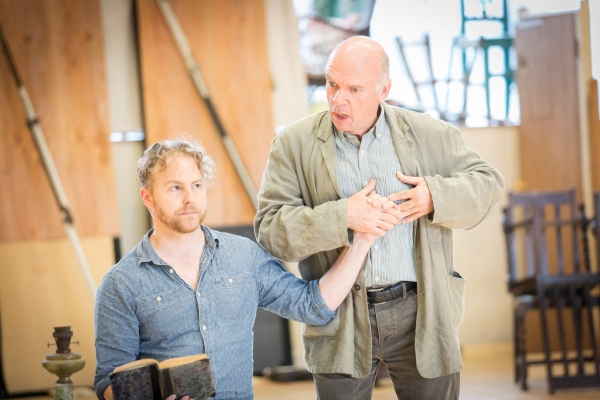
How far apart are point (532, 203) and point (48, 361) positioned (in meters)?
3.64

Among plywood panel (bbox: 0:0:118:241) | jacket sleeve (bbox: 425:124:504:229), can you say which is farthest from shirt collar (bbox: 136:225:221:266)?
plywood panel (bbox: 0:0:118:241)

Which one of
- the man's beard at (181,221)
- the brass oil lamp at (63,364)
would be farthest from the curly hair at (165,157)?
the brass oil lamp at (63,364)

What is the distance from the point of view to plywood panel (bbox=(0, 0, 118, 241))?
5.34m

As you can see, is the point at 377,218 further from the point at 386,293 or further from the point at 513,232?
the point at 513,232

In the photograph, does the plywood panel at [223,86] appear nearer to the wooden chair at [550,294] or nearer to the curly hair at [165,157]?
the wooden chair at [550,294]

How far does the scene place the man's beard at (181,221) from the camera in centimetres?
221

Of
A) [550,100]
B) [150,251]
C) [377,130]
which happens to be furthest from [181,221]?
[550,100]

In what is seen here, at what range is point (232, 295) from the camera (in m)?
2.30

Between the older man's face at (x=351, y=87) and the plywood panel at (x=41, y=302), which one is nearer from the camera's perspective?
the older man's face at (x=351, y=87)

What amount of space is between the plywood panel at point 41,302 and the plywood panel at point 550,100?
3.85 m

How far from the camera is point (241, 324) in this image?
2.30 meters

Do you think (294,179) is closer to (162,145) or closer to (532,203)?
(162,145)

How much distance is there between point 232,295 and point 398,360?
566mm

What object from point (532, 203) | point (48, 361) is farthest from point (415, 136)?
point (532, 203)
